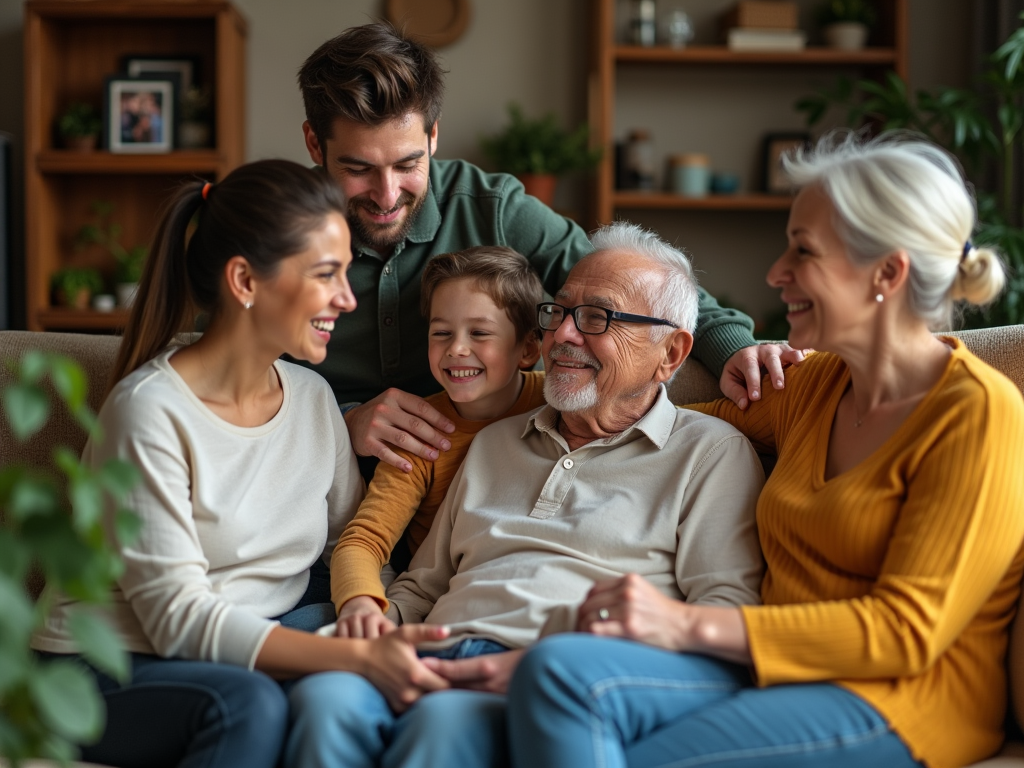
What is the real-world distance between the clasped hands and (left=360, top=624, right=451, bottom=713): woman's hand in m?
0.45

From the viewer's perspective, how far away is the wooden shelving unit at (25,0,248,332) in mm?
4277

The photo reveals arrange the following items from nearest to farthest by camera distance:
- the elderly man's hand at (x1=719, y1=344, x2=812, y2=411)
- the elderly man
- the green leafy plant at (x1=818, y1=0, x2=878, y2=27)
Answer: the elderly man
the elderly man's hand at (x1=719, y1=344, x2=812, y2=411)
the green leafy plant at (x1=818, y1=0, x2=878, y2=27)

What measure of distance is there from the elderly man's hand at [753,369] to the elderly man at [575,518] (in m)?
0.11

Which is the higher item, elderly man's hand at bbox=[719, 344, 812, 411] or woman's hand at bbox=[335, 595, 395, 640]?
elderly man's hand at bbox=[719, 344, 812, 411]

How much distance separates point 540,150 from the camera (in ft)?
14.2

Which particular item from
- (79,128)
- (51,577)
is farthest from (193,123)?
(51,577)

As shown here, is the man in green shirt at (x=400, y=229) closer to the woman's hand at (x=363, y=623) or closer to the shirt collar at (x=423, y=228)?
the shirt collar at (x=423, y=228)

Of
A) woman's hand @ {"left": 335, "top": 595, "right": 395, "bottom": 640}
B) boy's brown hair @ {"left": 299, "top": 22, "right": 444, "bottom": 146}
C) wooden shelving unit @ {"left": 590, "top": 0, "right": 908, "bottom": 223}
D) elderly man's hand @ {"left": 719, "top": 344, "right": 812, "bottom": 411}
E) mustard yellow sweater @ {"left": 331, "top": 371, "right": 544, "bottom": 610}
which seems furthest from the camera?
wooden shelving unit @ {"left": 590, "top": 0, "right": 908, "bottom": 223}

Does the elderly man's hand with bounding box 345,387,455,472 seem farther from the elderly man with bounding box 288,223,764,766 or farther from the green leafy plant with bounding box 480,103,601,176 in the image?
the green leafy plant with bounding box 480,103,601,176

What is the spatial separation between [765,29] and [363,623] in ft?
11.6

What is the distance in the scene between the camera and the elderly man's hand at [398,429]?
1922 millimetres

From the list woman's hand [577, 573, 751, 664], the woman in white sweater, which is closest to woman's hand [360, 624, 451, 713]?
the woman in white sweater

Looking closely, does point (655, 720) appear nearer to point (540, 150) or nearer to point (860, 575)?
point (860, 575)

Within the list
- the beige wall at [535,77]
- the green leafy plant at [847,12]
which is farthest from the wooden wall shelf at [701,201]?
the green leafy plant at [847,12]
